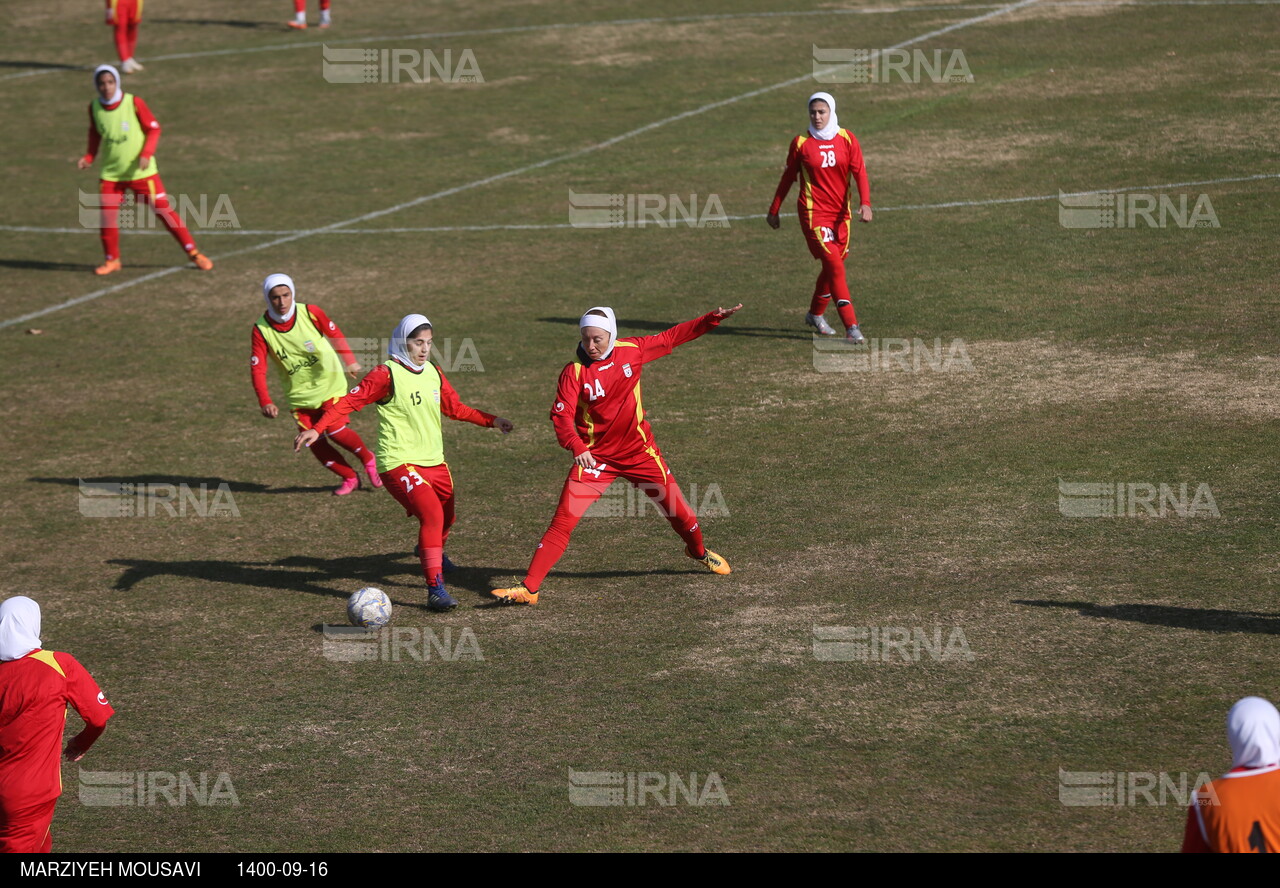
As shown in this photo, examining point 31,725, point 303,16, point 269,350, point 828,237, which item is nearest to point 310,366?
point 269,350

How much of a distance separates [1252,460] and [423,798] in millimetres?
8521

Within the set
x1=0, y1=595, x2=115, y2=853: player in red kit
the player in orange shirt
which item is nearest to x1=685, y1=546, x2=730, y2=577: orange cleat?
x1=0, y1=595, x2=115, y2=853: player in red kit

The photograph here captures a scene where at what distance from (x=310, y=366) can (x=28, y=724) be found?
7054 millimetres

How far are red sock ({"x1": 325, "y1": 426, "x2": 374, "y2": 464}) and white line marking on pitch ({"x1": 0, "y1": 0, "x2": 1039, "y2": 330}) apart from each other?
26.6ft

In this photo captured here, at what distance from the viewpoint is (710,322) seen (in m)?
11.2

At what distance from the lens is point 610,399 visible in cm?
1153

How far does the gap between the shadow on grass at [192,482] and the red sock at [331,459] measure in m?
0.32

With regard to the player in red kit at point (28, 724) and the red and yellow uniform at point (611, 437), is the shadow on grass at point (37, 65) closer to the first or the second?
the red and yellow uniform at point (611, 437)

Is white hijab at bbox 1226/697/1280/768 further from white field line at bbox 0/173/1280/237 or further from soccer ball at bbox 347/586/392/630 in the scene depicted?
white field line at bbox 0/173/1280/237

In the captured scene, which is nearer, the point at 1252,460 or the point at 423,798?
the point at 423,798

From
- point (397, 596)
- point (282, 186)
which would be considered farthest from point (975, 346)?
point (282, 186)

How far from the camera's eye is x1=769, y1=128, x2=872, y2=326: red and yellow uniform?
1677 centimetres

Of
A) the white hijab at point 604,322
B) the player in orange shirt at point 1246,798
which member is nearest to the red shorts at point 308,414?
the white hijab at point 604,322
